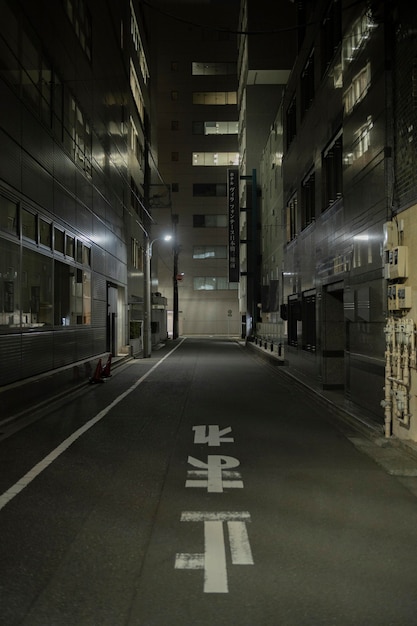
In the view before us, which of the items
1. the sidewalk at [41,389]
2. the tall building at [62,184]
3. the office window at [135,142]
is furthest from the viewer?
the office window at [135,142]

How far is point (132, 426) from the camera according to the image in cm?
1043

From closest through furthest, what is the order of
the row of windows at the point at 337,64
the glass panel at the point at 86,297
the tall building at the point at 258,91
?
the row of windows at the point at 337,64
the glass panel at the point at 86,297
the tall building at the point at 258,91

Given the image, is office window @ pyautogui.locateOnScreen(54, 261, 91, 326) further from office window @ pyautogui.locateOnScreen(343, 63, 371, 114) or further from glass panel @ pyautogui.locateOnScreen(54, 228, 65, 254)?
office window @ pyautogui.locateOnScreen(343, 63, 371, 114)

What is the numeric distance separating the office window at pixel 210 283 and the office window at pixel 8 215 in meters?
53.9

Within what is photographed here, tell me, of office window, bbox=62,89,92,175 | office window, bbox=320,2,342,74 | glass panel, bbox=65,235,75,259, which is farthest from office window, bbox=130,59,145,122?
office window, bbox=320,2,342,74

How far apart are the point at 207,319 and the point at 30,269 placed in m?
52.7

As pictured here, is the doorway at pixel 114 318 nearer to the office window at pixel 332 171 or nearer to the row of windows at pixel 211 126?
the office window at pixel 332 171

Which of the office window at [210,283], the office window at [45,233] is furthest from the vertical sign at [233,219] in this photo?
the office window at [45,233]

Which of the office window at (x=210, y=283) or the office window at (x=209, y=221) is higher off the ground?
the office window at (x=209, y=221)

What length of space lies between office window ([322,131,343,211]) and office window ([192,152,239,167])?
2089 inches

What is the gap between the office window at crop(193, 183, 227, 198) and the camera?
66.9m

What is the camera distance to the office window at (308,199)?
727 inches

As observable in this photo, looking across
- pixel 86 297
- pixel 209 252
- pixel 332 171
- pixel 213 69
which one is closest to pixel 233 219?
pixel 86 297

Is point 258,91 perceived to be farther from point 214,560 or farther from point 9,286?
point 214,560
